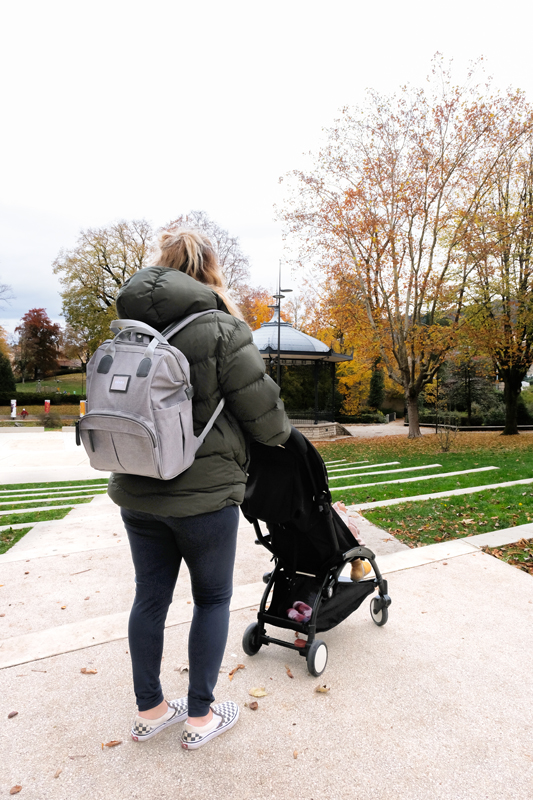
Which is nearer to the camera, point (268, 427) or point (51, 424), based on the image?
point (268, 427)

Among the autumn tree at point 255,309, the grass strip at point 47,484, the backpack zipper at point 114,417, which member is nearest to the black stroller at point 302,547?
the backpack zipper at point 114,417

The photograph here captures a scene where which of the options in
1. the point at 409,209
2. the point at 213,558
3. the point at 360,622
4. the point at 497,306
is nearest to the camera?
the point at 213,558

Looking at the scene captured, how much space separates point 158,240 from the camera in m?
2.21

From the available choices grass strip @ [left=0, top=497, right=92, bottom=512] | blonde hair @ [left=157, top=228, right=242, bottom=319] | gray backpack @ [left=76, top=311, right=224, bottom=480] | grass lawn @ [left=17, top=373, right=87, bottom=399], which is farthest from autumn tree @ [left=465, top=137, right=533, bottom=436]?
grass lawn @ [left=17, top=373, right=87, bottom=399]

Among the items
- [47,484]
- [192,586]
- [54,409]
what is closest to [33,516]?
[47,484]

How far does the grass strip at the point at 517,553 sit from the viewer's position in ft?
12.8

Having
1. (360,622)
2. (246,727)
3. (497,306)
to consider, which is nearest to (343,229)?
(497,306)

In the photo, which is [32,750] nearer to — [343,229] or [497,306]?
[343,229]

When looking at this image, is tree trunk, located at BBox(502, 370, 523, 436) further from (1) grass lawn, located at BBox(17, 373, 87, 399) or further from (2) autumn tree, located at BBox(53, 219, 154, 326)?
(1) grass lawn, located at BBox(17, 373, 87, 399)

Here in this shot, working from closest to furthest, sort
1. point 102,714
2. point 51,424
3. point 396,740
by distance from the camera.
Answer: point 396,740, point 102,714, point 51,424

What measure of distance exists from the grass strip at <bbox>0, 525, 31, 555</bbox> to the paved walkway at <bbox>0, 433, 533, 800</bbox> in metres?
1.51

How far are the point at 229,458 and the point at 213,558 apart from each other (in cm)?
39

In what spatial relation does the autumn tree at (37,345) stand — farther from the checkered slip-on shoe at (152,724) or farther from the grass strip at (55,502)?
the checkered slip-on shoe at (152,724)

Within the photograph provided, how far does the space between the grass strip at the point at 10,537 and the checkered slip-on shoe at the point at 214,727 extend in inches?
140
